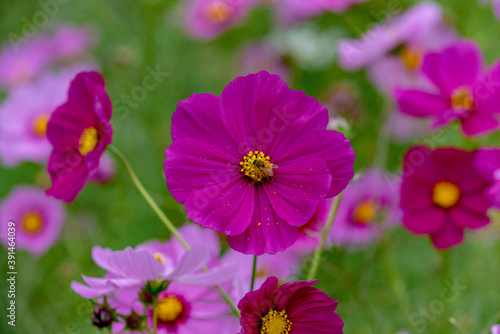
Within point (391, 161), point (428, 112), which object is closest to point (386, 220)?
point (428, 112)

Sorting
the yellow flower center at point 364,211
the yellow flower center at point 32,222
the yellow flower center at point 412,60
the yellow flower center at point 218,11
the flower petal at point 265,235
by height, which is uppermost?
the yellow flower center at point 218,11

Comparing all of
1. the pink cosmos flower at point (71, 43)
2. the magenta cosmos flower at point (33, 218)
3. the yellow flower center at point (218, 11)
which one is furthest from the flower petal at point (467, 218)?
the pink cosmos flower at point (71, 43)

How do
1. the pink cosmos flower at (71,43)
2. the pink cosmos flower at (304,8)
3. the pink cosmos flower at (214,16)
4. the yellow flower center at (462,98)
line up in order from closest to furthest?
the yellow flower center at (462,98), the pink cosmos flower at (304,8), the pink cosmos flower at (214,16), the pink cosmos flower at (71,43)

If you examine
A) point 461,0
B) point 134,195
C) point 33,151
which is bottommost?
point 134,195

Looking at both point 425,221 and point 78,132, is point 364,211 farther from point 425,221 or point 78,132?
point 78,132

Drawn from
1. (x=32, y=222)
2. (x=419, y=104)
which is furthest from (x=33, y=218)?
(x=419, y=104)

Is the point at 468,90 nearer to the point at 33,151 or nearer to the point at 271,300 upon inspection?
the point at 271,300

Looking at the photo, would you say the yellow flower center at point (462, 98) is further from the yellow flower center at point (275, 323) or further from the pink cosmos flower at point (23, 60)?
the pink cosmos flower at point (23, 60)
